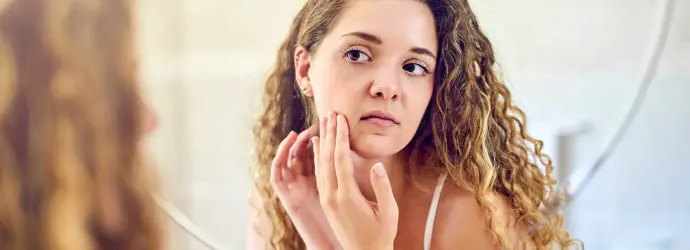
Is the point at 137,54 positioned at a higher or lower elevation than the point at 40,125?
higher

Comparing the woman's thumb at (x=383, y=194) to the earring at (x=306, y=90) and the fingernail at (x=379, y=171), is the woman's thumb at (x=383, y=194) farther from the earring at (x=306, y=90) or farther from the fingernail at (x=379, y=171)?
the earring at (x=306, y=90)

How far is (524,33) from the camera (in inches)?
24.6

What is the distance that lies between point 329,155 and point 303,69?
93 mm

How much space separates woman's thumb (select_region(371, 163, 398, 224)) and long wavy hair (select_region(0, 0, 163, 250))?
240 mm

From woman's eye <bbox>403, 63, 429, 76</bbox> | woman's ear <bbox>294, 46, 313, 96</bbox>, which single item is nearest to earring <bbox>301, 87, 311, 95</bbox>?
woman's ear <bbox>294, 46, 313, 96</bbox>

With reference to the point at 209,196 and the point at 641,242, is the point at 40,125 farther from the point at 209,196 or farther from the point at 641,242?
the point at 641,242

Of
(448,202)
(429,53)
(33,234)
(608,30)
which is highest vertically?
(608,30)

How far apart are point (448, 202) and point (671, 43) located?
28 centimetres

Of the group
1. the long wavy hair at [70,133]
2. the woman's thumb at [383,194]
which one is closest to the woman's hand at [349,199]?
the woman's thumb at [383,194]

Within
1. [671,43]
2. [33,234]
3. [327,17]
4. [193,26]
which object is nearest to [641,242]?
[671,43]

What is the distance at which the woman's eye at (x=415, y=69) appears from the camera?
23.5 inches

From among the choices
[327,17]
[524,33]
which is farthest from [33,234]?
[524,33]

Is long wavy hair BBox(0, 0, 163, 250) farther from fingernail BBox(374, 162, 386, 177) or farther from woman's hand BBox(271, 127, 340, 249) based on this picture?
fingernail BBox(374, 162, 386, 177)

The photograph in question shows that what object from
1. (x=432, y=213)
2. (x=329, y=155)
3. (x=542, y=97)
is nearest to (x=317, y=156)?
(x=329, y=155)
